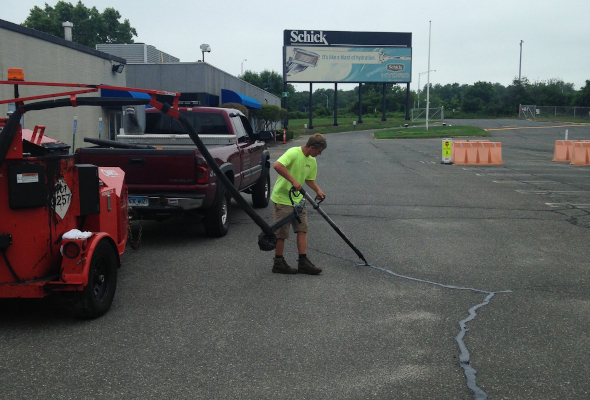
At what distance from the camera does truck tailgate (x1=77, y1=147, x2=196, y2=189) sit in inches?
345

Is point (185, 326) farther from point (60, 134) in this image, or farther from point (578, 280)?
point (60, 134)

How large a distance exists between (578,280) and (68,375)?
18.7 ft

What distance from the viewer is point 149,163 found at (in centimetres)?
880

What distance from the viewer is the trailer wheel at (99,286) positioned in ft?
18.1

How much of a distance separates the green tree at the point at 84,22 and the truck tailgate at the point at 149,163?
80.5 meters

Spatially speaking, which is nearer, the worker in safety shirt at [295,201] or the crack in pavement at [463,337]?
the crack in pavement at [463,337]

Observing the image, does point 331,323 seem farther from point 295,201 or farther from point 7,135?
point 7,135

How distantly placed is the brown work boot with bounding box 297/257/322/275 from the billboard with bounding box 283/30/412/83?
59.3m

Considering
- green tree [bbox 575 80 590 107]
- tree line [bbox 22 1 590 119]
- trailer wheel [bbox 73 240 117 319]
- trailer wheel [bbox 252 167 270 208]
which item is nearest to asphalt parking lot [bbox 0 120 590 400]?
trailer wheel [bbox 73 240 117 319]

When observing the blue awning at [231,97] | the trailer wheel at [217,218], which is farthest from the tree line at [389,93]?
the trailer wheel at [217,218]

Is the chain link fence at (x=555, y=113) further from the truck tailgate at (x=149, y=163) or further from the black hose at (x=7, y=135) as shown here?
the black hose at (x=7, y=135)

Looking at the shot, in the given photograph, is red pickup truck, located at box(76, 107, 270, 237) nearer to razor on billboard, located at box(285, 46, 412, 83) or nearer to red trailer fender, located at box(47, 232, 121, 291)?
red trailer fender, located at box(47, 232, 121, 291)

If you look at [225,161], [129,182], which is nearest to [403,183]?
[225,161]

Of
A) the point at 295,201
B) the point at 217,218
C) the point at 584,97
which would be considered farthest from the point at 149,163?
the point at 584,97
